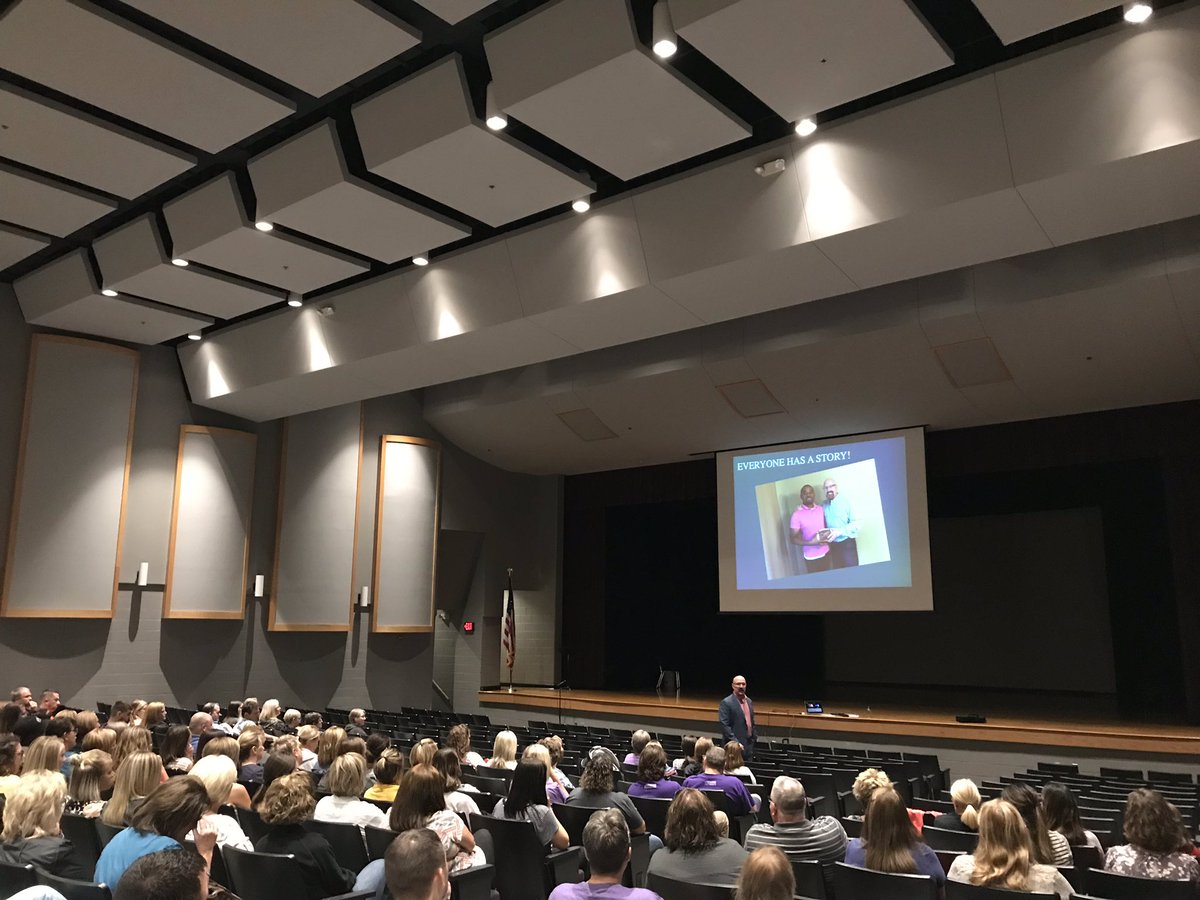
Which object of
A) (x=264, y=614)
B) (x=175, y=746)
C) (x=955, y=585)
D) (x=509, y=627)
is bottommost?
(x=175, y=746)

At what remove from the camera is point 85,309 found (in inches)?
430

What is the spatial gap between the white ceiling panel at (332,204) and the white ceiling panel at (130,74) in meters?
0.58

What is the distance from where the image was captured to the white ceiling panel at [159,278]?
9.52m

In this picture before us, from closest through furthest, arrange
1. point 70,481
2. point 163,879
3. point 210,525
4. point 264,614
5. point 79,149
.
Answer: point 163,879
point 79,149
point 70,481
point 210,525
point 264,614

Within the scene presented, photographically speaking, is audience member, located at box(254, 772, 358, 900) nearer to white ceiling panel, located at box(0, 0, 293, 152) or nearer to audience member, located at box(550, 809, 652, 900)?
audience member, located at box(550, 809, 652, 900)

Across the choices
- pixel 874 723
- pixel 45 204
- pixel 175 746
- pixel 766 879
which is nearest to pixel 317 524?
pixel 45 204

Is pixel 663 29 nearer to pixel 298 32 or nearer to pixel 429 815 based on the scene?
pixel 298 32

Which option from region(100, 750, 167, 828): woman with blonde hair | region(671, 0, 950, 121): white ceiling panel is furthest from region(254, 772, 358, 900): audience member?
region(671, 0, 950, 121): white ceiling panel

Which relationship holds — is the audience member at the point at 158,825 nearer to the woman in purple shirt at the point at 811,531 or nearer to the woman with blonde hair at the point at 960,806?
the woman with blonde hair at the point at 960,806

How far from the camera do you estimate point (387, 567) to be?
1412 centimetres

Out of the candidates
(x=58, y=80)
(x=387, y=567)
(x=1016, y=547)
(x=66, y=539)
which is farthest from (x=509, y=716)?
(x=58, y=80)

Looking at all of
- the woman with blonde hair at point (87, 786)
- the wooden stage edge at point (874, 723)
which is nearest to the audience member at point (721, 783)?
the woman with blonde hair at point (87, 786)

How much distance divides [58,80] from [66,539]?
6705 mm

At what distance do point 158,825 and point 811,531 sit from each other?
1094 centimetres
